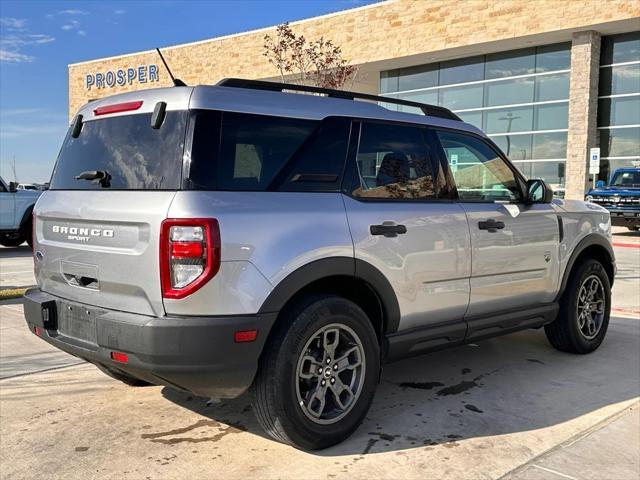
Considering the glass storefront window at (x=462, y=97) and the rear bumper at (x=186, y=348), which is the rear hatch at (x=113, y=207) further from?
the glass storefront window at (x=462, y=97)

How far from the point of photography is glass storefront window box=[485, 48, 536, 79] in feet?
79.8

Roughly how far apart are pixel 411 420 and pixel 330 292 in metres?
1.06

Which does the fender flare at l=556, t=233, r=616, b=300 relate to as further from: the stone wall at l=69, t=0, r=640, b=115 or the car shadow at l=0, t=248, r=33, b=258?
the stone wall at l=69, t=0, r=640, b=115

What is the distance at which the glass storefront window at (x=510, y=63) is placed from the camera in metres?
24.3

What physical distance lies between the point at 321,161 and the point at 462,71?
24.5 meters

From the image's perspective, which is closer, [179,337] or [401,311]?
[179,337]

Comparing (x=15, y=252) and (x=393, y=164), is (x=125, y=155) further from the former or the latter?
(x=15, y=252)

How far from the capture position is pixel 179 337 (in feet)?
9.77

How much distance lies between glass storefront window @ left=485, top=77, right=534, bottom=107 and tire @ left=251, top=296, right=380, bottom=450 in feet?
75.4

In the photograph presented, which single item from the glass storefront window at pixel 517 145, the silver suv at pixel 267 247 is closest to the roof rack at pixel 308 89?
the silver suv at pixel 267 247

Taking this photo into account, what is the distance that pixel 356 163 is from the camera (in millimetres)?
3766

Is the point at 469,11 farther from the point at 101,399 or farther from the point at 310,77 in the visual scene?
the point at 101,399

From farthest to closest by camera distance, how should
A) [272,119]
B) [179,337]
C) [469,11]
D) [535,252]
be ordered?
[469,11] < [535,252] < [272,119] < [179,337]

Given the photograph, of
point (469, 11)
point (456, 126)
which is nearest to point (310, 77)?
point (469, 11)
